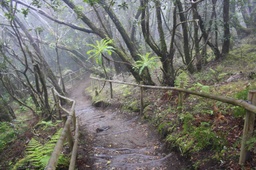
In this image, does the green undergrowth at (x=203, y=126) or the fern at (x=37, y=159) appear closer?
the green undergrowth at (x=203, y=126)

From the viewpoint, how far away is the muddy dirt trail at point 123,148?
408 cm

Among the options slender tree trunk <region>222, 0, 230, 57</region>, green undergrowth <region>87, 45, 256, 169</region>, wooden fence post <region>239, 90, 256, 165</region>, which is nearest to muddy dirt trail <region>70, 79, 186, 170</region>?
green undergrowth <region>87, 45, 256, 169</region>

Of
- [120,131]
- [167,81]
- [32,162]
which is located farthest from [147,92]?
[32,162]

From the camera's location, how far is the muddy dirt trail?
4078 mm

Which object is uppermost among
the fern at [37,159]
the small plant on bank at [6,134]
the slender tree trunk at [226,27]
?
the slender tree trunk at [226,27]

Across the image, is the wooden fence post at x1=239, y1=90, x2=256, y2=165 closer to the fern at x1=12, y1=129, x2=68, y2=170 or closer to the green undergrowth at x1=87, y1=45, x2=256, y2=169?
the green undergrowth at x1=87, y1=45, x2=256, y2=169

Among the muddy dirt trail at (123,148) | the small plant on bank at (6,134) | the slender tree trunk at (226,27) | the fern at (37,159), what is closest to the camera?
the fern at (37,159)

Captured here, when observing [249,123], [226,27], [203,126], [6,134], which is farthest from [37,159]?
[226,27]

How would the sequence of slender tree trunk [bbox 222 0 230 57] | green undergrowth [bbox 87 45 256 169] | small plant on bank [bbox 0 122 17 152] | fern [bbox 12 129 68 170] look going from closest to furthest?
1. green undergrowth [bbox 87 45 256 169]
2. fern [bbox 12 129 68 170]
3. small plant on bank [bbox 0 122 17 152]
4. slender tree trunk [bbox 222 0 230 57]

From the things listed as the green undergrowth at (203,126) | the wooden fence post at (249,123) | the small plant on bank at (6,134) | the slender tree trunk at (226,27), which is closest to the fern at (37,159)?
the green undergrowth at (203,126)

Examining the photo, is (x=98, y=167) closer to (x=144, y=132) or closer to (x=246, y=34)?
(x=144, y=132)

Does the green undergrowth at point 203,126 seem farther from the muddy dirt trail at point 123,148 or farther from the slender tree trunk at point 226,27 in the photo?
the slender tree trunk at point 226,27

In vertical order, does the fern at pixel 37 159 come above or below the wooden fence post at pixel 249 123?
below

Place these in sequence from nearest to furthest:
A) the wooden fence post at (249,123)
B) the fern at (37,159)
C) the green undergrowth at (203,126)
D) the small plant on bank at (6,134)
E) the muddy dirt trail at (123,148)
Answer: the wooden fence post at (249,123) → the green undergrowth at (203,126) → the fern at (37,159) → the muddy dirt trail at (123,148) → the small plant on bank at (6,134)
